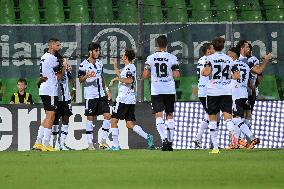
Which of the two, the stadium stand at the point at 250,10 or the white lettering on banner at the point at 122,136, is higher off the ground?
the stadium stand at the point at 250,10

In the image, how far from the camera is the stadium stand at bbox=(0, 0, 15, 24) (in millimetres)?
26683

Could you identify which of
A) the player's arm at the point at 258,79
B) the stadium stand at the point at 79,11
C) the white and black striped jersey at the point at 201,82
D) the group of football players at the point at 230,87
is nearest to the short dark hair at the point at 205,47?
the group of football players at the point at 230,87

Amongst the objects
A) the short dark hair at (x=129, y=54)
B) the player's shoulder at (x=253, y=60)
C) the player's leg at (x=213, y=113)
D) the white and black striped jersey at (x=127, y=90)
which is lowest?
the player's leg at (x=213, y=113)

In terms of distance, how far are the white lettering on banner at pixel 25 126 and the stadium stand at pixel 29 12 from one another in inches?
264

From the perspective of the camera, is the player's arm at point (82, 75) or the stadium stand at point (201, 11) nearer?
the player's arm at point (82, 75)

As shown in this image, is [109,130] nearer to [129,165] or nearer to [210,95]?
[210,95]

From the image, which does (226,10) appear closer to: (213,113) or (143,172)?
(213,113)

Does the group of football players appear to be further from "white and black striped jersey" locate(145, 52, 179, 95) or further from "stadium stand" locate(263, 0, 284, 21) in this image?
"stadium stand" locate(263, 0, 284, 21)

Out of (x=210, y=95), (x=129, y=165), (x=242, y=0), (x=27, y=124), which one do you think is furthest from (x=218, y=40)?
(x=242, y=0)

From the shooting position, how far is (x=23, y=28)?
67.3ft

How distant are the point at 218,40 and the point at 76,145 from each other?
5.34 metres

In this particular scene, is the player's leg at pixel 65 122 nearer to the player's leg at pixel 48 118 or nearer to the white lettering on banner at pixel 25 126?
the player's leg at pixel 48 118

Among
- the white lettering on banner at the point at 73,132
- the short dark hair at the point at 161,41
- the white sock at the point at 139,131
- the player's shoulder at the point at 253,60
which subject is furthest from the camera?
the white lettering on banner at the point at 73,132

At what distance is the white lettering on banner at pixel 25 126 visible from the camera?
20.8 meters
